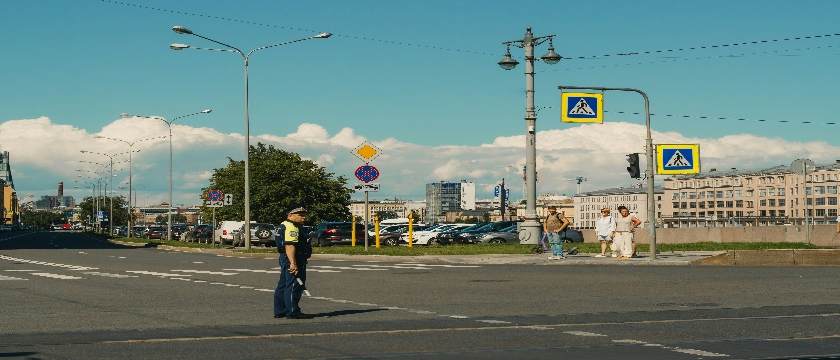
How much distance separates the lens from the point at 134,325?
474 inches

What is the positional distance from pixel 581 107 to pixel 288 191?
63.3 m

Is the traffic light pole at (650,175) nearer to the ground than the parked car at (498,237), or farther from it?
farther from it

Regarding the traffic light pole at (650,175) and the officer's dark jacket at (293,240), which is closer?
the officer's dark jacket at (293,240)

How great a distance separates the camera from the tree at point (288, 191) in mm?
92125

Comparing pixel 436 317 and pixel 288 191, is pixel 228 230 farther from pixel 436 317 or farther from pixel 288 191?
pixel 436 317

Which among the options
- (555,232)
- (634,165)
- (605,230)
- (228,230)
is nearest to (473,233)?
(228,230)

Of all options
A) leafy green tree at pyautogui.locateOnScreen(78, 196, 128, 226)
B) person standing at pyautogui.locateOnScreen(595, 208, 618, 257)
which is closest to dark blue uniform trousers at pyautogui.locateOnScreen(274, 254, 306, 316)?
person standing at pyautogui.locateOnScreen(595, 208, 618, 257)

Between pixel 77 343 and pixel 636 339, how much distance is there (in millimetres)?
5473

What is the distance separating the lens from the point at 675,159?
29141 millimetres

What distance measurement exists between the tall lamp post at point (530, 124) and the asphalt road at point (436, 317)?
532 inches

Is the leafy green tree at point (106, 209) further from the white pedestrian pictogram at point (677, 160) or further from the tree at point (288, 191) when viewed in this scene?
the white pedestrian pictogram at point (677, 160)

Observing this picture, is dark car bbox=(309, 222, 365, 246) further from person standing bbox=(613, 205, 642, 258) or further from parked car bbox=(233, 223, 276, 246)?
person standing bbox=(613, 205, 642, 258)

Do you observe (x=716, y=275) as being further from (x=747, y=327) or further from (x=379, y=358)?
(x=379, y=358)

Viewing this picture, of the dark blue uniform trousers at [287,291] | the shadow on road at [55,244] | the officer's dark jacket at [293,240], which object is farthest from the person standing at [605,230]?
the shadow on road at [55,244]
